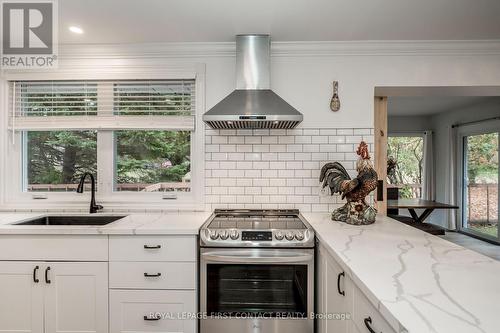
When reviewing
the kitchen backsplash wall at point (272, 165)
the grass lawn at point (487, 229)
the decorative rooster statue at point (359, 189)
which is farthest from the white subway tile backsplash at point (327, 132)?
the grass lawn at point (487, 229)

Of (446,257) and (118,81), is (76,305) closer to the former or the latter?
(118,81)

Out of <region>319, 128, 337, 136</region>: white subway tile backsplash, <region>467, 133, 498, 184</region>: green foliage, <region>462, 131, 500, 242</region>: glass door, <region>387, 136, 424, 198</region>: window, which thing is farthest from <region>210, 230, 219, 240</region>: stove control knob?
<region>387, 136, 424, 198</region>: window

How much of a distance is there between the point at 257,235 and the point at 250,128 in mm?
988

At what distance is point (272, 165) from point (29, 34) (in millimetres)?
2160

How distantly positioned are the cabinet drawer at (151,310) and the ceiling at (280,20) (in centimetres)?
189

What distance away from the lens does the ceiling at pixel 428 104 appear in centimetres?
462

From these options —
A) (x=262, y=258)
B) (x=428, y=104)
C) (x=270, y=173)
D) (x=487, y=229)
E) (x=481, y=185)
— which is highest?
(x=428, y=104)

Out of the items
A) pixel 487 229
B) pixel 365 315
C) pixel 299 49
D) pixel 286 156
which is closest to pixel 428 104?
pixel 487 229

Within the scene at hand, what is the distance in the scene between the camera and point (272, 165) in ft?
8.12

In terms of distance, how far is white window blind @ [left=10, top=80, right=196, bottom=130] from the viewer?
2.46m

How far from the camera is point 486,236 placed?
4.96 metres

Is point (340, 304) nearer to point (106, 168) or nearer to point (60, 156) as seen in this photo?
point (106, 168)

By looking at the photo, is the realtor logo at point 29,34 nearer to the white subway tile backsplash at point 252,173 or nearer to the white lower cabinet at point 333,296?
the white subway tile backsplash at point 252,173

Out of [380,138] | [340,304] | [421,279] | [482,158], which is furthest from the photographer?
[482,158]
